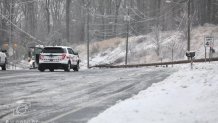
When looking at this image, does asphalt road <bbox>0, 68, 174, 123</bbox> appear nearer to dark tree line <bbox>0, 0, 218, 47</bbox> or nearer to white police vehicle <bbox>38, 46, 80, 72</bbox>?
white police vehicle <bbox>38, 46, 80, 72</bbox>

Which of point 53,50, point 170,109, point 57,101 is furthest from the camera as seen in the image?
point 53,50

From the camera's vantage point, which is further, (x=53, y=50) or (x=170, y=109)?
(x=53, y=50)

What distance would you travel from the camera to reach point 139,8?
308 feet

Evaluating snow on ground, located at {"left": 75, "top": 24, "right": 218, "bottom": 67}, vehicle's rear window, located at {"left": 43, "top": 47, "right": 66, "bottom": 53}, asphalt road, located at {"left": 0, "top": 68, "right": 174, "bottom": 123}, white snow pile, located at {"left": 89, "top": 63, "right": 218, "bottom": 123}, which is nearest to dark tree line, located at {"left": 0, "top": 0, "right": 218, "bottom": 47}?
snow on ground, located at {"left": 75, "top": 24, "right": 218, "bottom": 67}

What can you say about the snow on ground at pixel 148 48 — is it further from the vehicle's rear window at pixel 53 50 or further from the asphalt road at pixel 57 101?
the asphalt road at pixel 57 101

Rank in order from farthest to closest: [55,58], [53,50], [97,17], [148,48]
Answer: [97,17], [148,48], [53,50], [55,58]

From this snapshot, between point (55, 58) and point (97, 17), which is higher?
point (97, 17)

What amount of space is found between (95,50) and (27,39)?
39.0 ft

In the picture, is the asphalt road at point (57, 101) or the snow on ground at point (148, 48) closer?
the asphalt road at point (57, 101)

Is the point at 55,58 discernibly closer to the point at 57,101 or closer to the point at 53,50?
the point at 53,50

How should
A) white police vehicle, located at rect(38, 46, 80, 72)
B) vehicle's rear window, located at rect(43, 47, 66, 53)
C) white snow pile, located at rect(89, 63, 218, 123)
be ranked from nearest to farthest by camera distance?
white snow pile, located at rect(89, 63, 218, 123) < white police vehicle, located at rect(38, 46, 80, 72) < vehicle's rear window, located at rect(43, 47, 66, 53)

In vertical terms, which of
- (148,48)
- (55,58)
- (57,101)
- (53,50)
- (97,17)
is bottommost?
(57,101)

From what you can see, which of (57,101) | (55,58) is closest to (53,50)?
(55,58)

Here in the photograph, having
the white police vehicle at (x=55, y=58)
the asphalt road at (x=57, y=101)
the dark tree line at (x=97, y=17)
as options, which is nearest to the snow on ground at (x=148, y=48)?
the dark tree line at (x=97, y=17)
